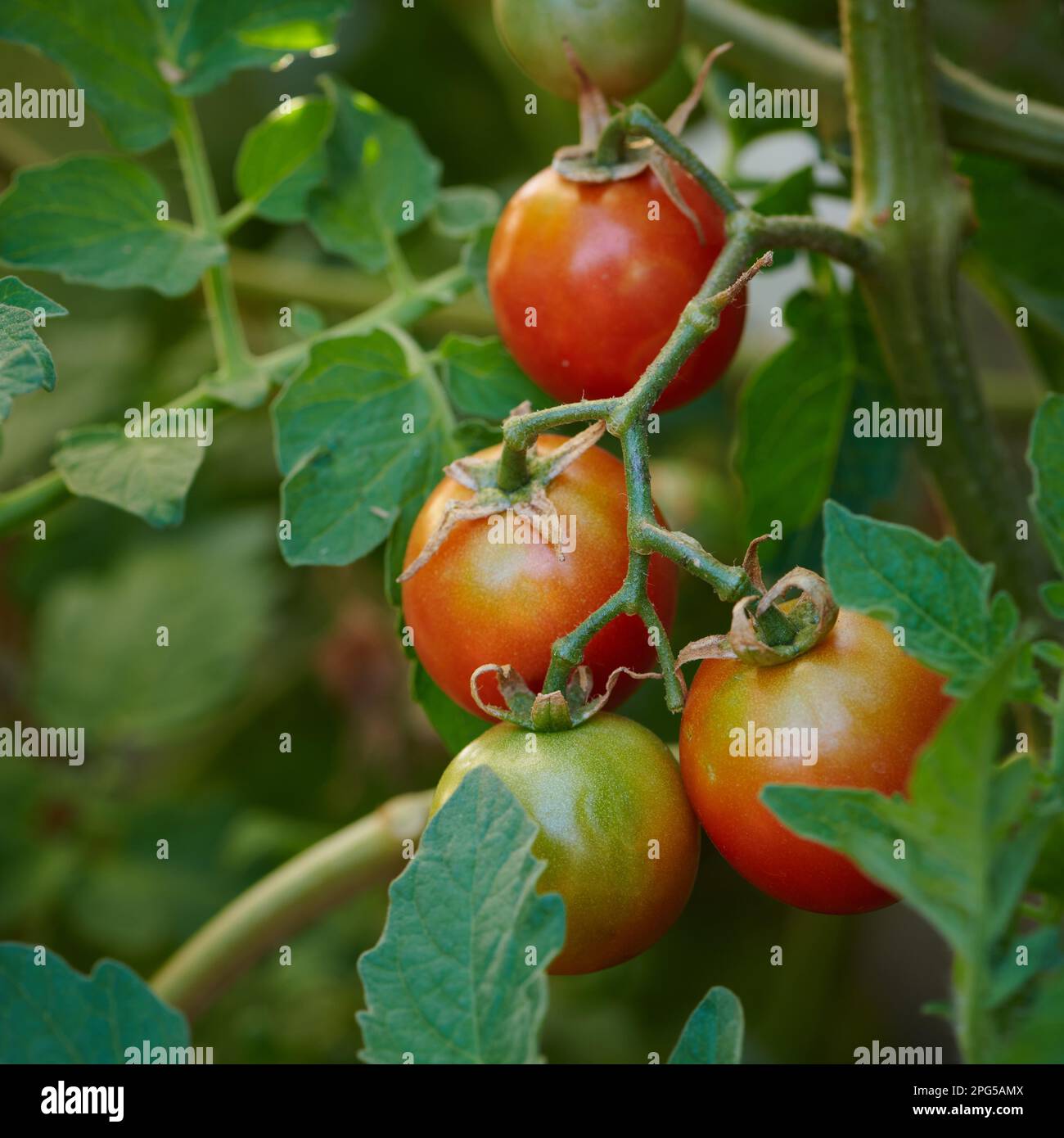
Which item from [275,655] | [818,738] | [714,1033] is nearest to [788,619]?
[818,738]

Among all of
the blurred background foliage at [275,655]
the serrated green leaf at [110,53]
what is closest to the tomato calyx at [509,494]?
the serrated green leaf at [110,53]

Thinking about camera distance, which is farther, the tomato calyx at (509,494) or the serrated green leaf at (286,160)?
the serrated green leaf at (286,160)

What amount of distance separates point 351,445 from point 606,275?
0.48 feet

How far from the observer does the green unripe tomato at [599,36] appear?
0.57 m

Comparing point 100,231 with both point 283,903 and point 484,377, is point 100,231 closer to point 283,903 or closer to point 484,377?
point 484,377

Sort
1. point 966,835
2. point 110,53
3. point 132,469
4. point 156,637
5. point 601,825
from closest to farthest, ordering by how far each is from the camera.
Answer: point 966,835 → point 601,825 → point 132,469 → point 110,53 → point 156,637

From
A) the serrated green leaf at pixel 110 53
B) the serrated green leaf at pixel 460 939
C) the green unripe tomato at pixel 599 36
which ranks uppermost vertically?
the green unripe tomato at pixel 599 36

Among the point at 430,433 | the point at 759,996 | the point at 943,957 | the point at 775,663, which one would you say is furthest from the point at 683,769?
the point at 943,957

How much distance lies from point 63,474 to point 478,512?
0.71 ft

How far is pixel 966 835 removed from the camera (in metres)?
0.34

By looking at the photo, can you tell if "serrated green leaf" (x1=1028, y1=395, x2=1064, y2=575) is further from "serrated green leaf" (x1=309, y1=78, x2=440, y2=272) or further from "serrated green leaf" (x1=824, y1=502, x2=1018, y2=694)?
"serrated green leaf" (x1=309, y1=78, x2=440, y2=272)

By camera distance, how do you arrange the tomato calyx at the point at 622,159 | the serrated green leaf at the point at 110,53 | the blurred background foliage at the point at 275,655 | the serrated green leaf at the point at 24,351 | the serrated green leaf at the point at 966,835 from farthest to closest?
the blurred background foliage at the point at 275,655 → the serrated green leaf at the point at 110,53 → the tomato calyx at the point at 622,159 → the serrated green leaf at the point at 24,351 → the serrated green leaf at the point at 966,835

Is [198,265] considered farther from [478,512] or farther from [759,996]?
[759,996]

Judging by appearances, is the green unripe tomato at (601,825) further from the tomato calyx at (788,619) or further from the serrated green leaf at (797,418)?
the serrated green leaf at (797,418)
